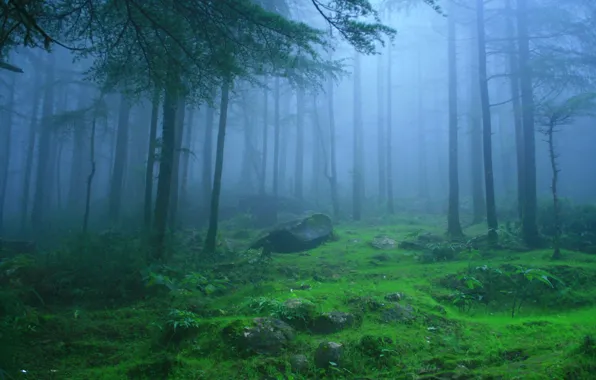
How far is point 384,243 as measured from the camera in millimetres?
14266

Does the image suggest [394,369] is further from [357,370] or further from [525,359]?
[525,359]

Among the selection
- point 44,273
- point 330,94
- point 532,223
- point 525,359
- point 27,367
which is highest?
point 330,94

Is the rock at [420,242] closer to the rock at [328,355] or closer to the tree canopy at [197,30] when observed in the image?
the tree canopy at [197,30]

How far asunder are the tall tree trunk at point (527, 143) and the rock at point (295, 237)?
7825 millimetres

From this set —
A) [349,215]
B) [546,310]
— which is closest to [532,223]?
[546,310]

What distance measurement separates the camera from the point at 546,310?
6.73 metres

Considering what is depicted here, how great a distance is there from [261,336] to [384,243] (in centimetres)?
1016

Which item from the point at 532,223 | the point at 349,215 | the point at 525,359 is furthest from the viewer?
the point at 349,215

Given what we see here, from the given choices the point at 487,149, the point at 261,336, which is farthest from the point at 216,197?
the point at 487,149

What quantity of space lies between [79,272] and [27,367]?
368cm

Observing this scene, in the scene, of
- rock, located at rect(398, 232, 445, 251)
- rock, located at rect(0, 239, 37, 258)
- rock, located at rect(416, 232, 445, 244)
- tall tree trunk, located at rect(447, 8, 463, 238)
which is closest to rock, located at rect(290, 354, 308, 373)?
rock, located at rect(398, 232, 445, 251)

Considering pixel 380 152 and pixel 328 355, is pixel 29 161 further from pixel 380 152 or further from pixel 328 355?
pixel 328 355

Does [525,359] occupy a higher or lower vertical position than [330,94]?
lower

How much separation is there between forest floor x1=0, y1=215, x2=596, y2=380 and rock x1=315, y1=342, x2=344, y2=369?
0.01 metres
